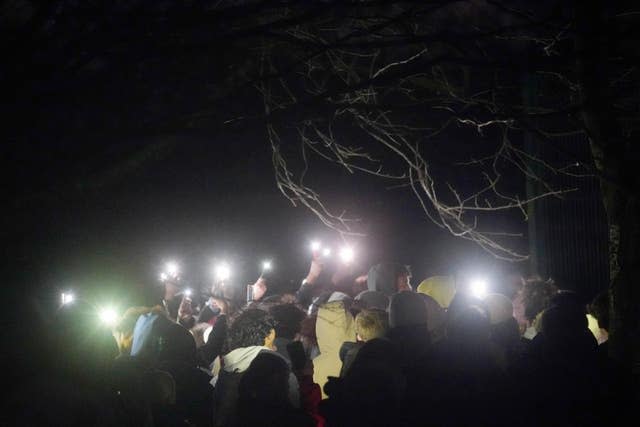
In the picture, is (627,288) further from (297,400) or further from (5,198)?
(5,198)

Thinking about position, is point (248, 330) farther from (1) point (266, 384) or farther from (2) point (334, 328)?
(1) point (266, 384)

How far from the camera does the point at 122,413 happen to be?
3.13 meters

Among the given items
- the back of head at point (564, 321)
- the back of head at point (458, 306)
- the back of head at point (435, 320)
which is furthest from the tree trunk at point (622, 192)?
the back of head at point (435, 320)

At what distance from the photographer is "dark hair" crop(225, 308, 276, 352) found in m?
5.02

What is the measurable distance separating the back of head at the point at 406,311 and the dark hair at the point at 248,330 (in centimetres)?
108

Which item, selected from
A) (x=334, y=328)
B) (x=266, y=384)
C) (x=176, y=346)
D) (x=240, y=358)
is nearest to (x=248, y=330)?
(x=240, y=358)

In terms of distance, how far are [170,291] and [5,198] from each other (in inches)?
256

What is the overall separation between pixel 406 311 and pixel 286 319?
1246 millimetres

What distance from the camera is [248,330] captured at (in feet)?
16.5

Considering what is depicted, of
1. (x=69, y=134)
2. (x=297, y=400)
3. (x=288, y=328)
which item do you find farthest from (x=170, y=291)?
(x=69, y=134)

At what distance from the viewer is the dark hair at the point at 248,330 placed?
5023 millimetres

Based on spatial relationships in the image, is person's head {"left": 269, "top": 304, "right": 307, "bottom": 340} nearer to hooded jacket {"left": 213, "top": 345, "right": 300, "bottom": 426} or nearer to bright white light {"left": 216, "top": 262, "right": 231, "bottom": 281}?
hooded jacket {"left": 213, "top": 345, "right": 300, "bottom": 426}

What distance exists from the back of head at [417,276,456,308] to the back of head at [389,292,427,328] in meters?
2.50

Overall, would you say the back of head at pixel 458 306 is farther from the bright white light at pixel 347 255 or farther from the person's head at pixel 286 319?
the bright white light at pixel 347 255
